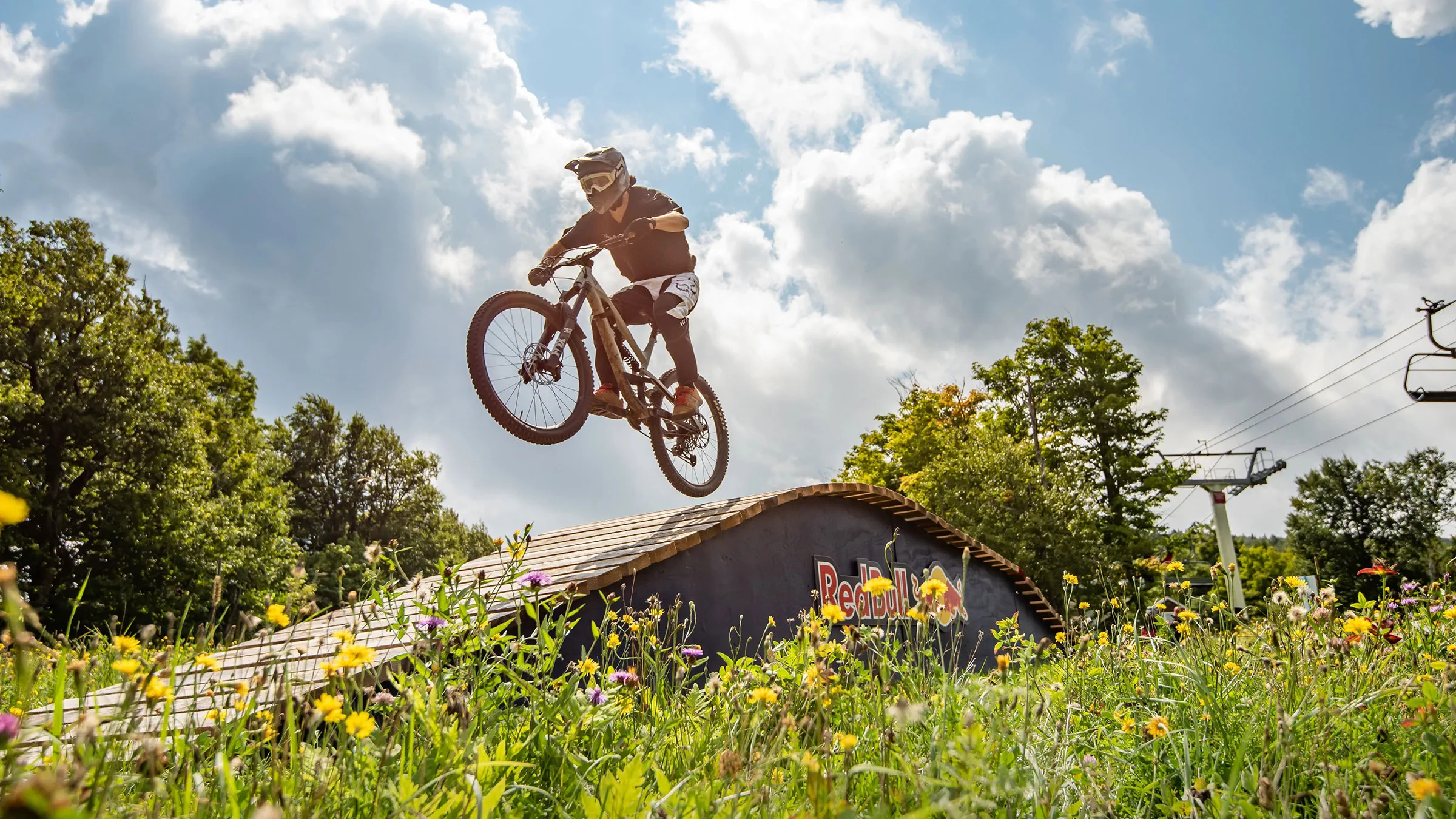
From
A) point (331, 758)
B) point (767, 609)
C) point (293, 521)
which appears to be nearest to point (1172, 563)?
point (331, 758)

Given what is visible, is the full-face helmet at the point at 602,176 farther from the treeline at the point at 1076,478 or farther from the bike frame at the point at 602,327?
the treeline at the point at 1076,478

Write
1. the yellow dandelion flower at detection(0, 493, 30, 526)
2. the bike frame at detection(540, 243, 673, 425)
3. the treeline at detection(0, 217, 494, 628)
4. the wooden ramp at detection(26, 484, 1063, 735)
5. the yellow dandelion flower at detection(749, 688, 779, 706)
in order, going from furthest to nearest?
the treeline at detection(0, 217, 494, 628), the bike frame at detection(540, 243, 673, 425), the wooden ramp at detection(26, 484, 1063, 735), the yellow dandelion flower at detection(749, 688, 779, 706), the yellow dandelion flower at detection(0, 493, 30, 526)

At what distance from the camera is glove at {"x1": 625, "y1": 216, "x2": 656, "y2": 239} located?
619cm

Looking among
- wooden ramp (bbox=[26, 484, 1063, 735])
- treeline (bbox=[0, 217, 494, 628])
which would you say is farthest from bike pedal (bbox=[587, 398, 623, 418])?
treeline (bbox=[0, 217, 494, 628])

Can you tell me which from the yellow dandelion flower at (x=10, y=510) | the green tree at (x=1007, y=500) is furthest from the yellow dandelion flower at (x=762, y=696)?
the green tree at (x=1007, y=500)

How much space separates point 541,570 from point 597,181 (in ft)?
10.1

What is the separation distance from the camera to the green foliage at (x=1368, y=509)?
33.3m

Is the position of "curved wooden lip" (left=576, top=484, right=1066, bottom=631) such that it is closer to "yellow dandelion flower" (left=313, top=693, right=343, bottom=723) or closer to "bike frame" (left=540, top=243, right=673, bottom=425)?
"bike frame" (left=540, top=243, right=673, bottom=425)

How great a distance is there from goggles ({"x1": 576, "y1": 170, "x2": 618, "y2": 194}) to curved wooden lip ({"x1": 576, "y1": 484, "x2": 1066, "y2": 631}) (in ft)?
9.56

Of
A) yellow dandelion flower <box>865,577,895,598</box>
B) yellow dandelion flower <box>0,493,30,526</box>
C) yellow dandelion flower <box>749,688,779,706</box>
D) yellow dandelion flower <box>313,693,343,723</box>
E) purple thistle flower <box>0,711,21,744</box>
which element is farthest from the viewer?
yellow dandelion flower <box>865,577,895,598</box>

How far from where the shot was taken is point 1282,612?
285cm

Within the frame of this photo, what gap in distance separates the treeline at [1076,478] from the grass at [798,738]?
14.9 meters

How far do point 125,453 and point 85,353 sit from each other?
2416mm

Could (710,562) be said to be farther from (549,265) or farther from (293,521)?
(293,521)
